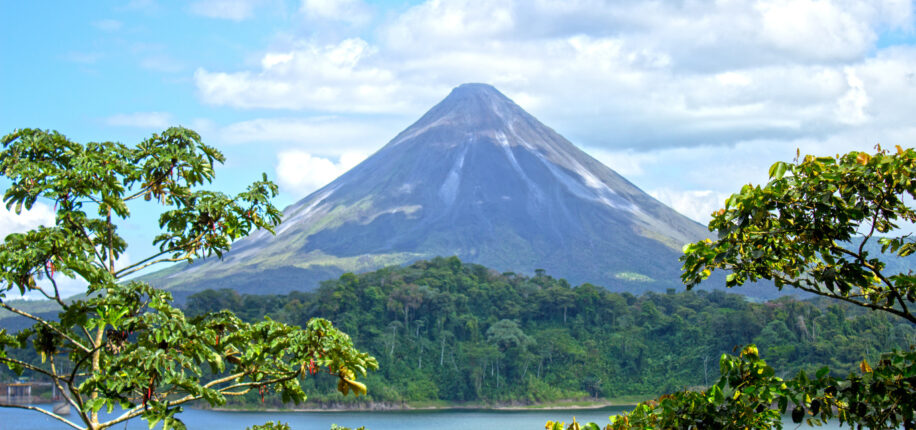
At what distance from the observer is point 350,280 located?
6212cm

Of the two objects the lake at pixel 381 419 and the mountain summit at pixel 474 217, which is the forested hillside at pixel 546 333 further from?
the mountain summit at pixel 474 217

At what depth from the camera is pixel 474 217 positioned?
147750 millimetres

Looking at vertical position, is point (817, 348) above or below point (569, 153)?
below

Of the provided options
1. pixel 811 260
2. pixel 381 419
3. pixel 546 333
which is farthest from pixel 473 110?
pixel 811 260

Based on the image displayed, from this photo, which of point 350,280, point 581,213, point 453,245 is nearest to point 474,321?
point 350,280

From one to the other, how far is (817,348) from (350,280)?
30.0m

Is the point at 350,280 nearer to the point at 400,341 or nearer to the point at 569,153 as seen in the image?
the point at 400,341

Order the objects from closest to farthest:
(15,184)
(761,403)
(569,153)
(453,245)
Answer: (761,403), (15,184), (453,245), (569,153)

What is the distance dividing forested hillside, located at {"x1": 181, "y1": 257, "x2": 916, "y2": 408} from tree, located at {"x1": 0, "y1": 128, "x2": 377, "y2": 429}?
159 feet

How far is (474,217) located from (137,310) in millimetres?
143117

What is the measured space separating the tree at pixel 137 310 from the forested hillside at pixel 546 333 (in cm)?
4834

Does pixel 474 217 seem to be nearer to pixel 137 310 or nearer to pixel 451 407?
pixel 451 407

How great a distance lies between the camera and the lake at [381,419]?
43.8 m

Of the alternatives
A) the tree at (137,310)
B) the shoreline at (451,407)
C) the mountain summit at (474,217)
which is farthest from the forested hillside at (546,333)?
the mountain summit at (474,217)
